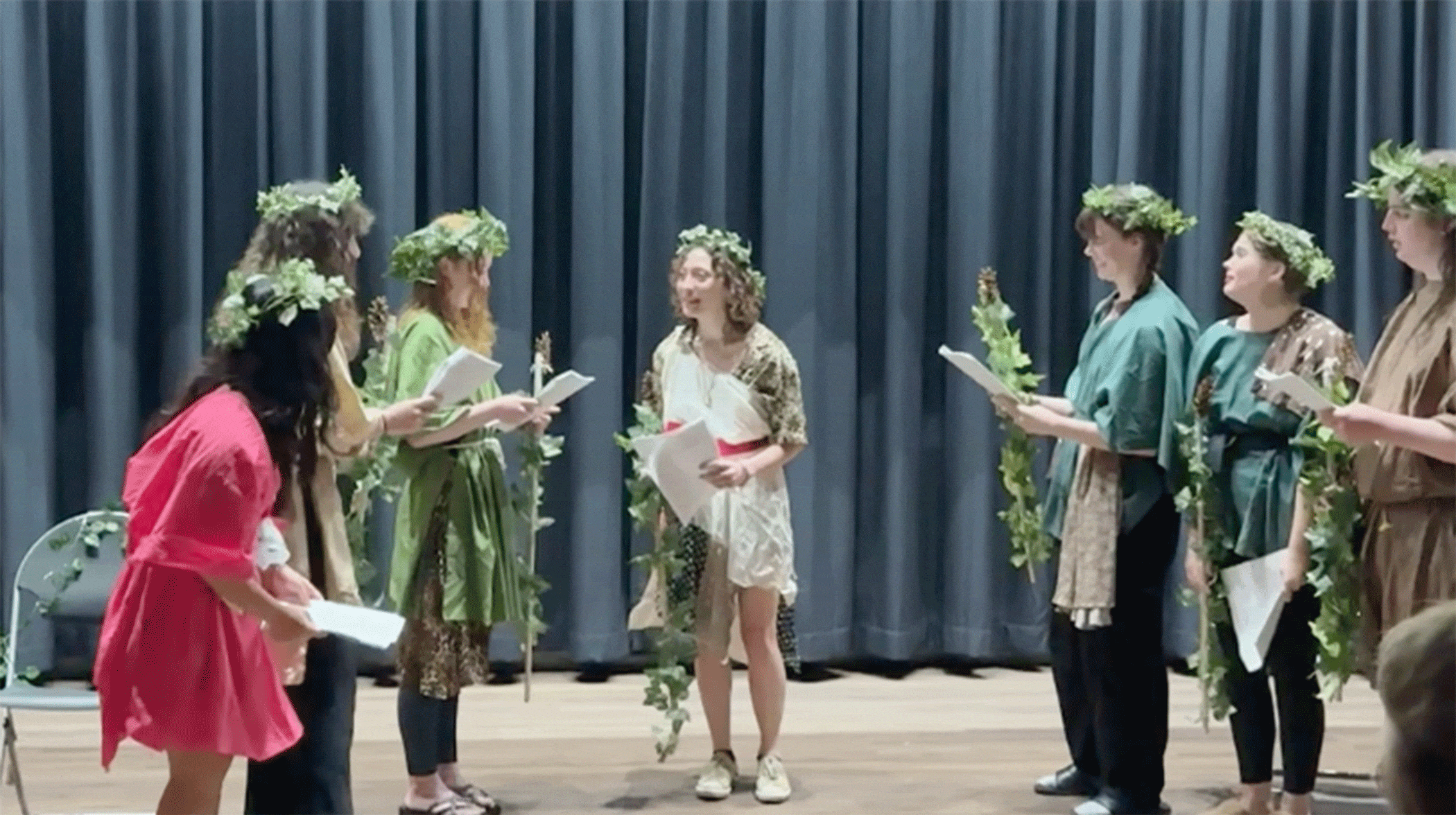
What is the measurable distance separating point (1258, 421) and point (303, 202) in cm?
205

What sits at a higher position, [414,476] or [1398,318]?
[1398,318]

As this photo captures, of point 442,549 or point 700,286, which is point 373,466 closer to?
point 442,549

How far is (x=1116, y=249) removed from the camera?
4.22 metres

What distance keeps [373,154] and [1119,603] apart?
9.30 ft

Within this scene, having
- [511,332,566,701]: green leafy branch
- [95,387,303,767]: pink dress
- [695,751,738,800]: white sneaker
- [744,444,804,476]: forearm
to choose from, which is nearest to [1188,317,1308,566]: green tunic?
[744,444,804,476]: forearm

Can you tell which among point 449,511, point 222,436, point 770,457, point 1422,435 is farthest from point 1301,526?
point 222,436

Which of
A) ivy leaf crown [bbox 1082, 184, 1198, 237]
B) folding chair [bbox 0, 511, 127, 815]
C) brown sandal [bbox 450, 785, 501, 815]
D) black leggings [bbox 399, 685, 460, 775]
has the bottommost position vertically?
A: brown sandal [bbox 450, 785, 501, 815]

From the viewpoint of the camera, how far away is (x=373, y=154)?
5.76 m

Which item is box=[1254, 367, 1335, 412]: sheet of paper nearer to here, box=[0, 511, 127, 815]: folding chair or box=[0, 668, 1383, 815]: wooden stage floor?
box=[0, 668, 1383, 815]: wooden stage floor

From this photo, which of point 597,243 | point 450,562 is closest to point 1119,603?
point 450,562

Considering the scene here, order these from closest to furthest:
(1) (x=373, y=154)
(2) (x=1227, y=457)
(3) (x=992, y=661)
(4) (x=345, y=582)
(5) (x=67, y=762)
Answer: (4) (x=345, y=582), (2) (x=1227, y=457), (5) (x=67, y=762), (1) (x=373, y=154), (3) (x=992, y=661)

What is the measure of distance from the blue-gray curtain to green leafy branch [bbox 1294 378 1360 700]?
227 centimetres

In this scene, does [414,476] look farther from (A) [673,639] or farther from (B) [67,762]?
(B) [67,762]

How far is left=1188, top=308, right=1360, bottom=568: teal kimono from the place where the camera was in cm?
392
